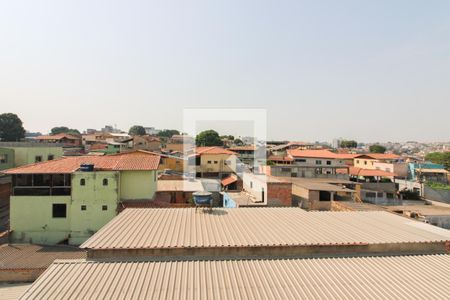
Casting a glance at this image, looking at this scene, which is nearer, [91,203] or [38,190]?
[38,190]

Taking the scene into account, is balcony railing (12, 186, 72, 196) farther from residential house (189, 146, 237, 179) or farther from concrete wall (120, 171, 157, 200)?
residential house (189, 146, 237, 179)

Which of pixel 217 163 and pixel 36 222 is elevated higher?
pixel 217 163

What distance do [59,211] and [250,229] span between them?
14299 mm

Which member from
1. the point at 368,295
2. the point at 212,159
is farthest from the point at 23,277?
the point at 212,159

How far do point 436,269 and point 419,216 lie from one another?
16.6 meters

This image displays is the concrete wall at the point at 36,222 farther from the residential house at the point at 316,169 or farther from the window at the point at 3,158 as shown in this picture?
the residential house at the point at 316,169

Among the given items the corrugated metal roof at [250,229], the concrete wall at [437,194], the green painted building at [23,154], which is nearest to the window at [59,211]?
the corrugated metal roof at [250,229]

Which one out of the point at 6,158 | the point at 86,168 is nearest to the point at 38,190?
the point at 86,168

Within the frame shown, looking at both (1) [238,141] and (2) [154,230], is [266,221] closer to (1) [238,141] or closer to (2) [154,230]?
(2) [154,230]

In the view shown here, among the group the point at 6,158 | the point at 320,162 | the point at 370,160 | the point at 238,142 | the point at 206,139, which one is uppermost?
the point at 206,139

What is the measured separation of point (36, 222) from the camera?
18781 millimetres

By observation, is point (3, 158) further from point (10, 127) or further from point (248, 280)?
point (10, 127)

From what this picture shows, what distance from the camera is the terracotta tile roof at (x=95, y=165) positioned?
62.8ft

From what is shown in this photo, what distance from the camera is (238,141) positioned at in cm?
8975
